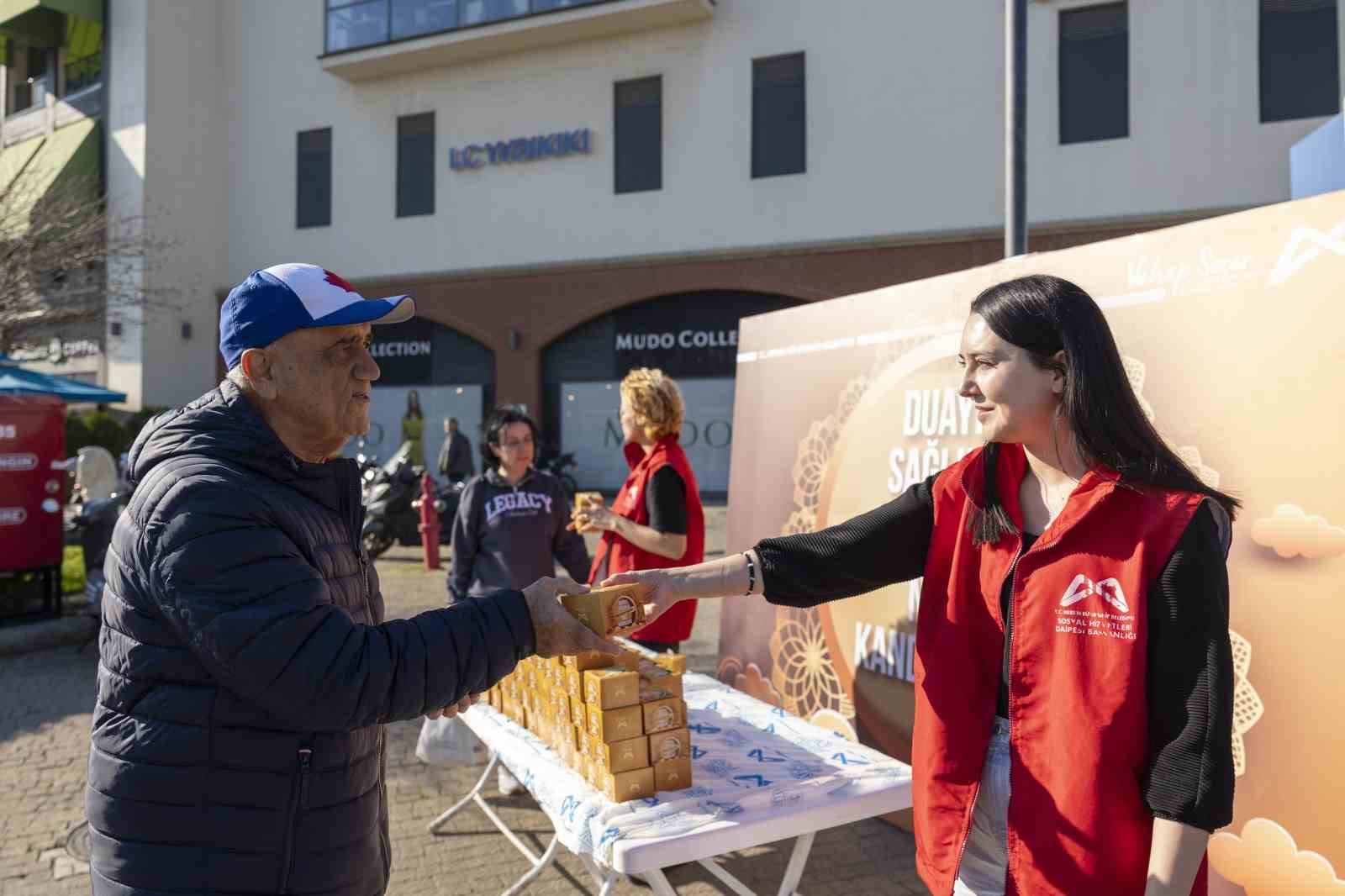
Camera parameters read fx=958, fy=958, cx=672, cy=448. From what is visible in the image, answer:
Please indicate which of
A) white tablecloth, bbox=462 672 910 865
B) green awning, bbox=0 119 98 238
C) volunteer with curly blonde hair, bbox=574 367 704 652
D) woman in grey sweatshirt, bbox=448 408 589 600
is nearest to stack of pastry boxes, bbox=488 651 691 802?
white tablecloth, bbox=462 672 910 865

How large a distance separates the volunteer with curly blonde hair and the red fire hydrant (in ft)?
24.9

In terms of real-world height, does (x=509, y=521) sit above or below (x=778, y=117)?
below

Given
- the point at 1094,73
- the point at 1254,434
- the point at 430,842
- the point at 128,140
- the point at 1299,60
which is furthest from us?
the point at 128,140

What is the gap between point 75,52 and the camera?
72.2 ft

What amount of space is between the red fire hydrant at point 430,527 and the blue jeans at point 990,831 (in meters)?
10.3

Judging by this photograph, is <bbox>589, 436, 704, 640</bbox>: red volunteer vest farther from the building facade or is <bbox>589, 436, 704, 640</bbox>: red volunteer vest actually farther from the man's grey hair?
the building facade

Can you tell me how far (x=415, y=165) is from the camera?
2027 cm

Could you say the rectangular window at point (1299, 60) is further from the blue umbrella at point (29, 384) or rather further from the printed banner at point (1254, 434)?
the blue umbrella at point (29, 384)

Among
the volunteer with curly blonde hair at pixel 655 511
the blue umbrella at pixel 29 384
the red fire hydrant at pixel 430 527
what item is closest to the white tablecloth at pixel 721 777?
the volunteer with curly blonde hair at pixel 655 511

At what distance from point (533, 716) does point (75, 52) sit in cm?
2504

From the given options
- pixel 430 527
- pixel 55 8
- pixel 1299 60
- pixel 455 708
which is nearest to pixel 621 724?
pixel 455 708

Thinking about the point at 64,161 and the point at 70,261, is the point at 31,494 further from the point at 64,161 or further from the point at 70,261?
the point at 64,161

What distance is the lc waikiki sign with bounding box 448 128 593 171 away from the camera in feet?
60.7

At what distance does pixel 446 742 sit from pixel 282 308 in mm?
3361
